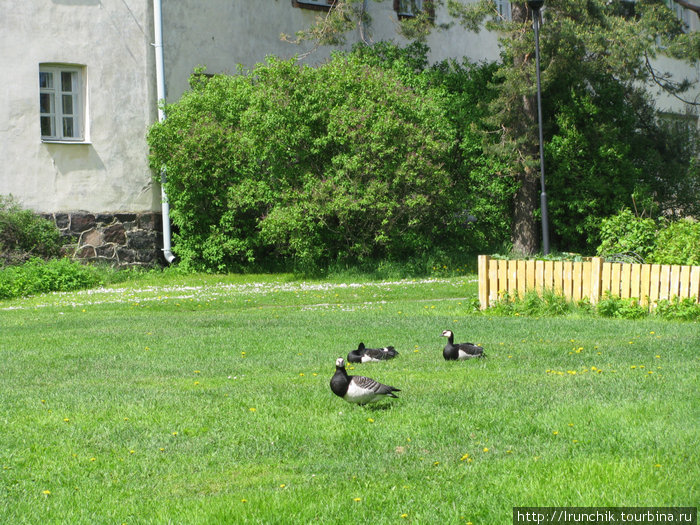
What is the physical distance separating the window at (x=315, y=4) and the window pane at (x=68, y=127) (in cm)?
757

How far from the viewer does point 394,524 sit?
468 centimetres

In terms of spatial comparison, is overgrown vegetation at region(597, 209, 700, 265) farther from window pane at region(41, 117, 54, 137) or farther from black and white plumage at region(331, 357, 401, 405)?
window pane at region(41, 117, 54, 137)

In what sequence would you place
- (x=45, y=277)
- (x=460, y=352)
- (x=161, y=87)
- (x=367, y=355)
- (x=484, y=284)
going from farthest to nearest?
(x=161, y=87), (x=45, y=277), (x=484, y=284), (x=367, y=355), (x=460, y=352)

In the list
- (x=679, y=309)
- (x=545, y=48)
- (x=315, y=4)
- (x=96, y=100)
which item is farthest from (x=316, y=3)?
(x=679, y=309)

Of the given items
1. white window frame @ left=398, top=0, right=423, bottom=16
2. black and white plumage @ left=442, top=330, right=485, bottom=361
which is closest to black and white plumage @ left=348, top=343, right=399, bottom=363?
black and white plumage @ left=442, top=330, right=485, bottom=361

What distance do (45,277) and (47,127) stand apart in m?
4.44

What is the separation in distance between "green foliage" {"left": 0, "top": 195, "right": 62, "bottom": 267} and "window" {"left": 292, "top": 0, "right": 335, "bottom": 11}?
32.1ft

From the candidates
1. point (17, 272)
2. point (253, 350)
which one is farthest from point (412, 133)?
point (253, 350)

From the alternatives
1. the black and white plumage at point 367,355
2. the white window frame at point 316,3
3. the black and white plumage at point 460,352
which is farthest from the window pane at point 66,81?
the black and white plumage at point 460,352

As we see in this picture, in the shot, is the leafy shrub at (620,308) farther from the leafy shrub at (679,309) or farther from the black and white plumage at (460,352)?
the black and white plumage at (460,352)

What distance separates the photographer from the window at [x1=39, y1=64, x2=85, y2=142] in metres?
22.4

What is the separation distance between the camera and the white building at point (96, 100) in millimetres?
21812

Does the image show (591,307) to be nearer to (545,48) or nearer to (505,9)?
(545,48)

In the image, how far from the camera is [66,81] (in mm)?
22734
